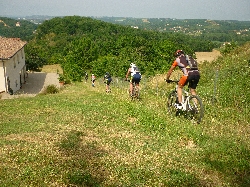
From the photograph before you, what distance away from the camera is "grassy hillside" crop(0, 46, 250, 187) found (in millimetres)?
5004

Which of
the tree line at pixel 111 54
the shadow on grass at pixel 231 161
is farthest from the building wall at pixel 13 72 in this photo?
the shadow on grass at pixel 231 161

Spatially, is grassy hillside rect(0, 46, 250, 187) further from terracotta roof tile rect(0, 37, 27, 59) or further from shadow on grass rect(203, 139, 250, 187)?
terracotta roof tile rect(0, 37, 27, 59)

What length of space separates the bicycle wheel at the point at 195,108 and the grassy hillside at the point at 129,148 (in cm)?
28

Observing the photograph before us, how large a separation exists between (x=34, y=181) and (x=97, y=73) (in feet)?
187

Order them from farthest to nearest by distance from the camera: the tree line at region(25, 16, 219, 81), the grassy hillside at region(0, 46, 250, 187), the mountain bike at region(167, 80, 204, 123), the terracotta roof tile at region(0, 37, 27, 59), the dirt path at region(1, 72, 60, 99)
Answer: the tree line at region(25, 16, 219, 81), the dirt path at region(1, 72, 60, 99), the terracotta roof tile at region(0, 37, 27, 59), the mountain bike at region(167, 80, 204, 123), the grassy hillside at region(0, 46, 250, 187)

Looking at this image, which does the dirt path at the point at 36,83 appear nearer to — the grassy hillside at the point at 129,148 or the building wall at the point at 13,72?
the building wall at the point at 13,72

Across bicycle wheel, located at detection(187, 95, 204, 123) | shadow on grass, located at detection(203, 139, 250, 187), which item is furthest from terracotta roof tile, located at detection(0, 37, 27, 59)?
shadow on grass, located at detection(203, 139, 250, 187)

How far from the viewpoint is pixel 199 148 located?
617 cm

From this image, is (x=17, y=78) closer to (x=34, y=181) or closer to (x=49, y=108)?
(x=49, y=108)

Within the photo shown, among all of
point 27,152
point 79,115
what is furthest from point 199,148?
point 79,115

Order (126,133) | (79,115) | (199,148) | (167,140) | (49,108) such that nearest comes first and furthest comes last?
(199,148) < (167,140) < (126,133) < (79,115) < (49,108)

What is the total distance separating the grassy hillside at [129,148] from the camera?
5.00 m

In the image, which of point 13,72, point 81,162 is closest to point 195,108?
point 81,162

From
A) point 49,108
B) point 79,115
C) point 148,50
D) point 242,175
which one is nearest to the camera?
point 242,175
